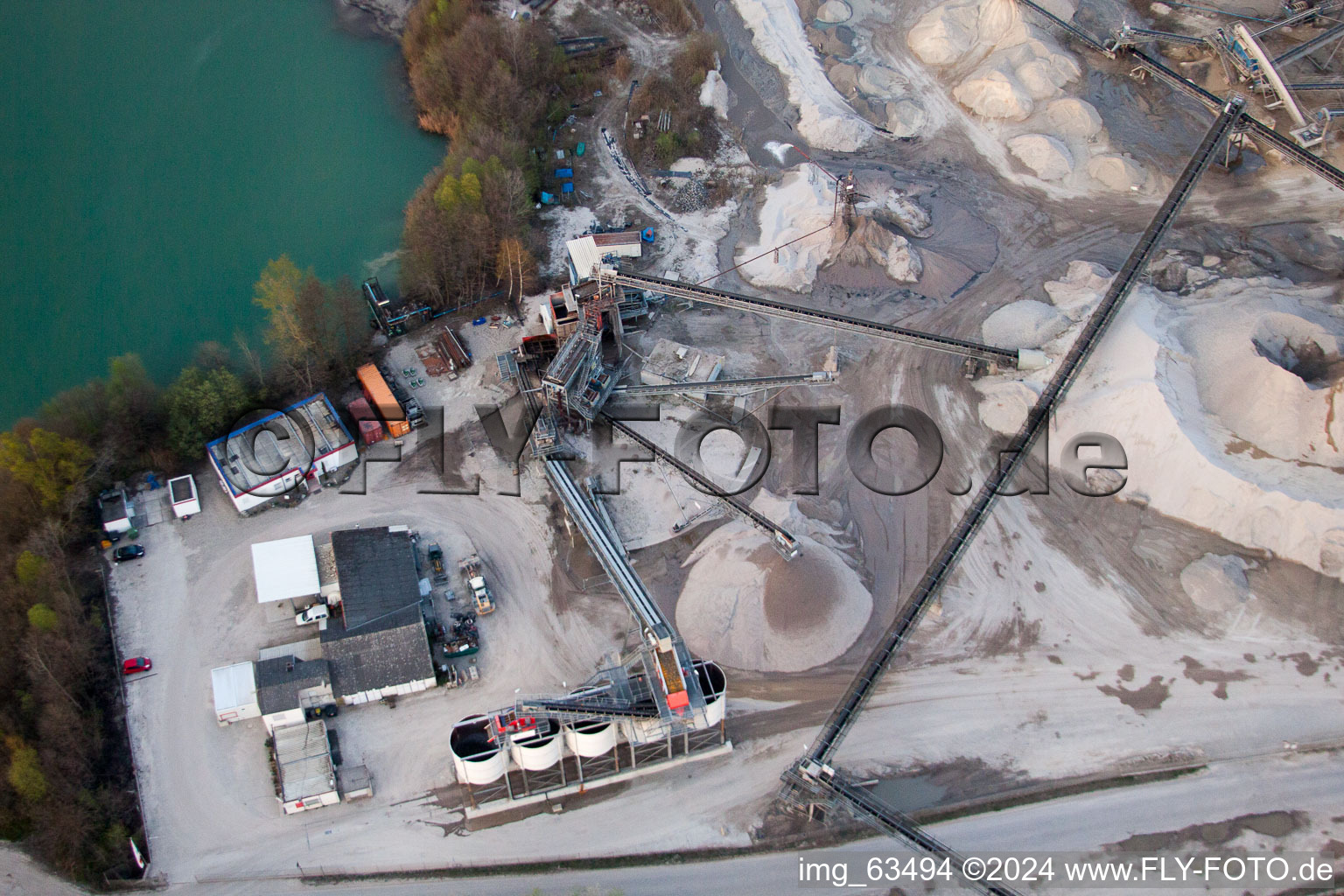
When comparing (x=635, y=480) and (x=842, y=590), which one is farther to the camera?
(x=635, y=480)

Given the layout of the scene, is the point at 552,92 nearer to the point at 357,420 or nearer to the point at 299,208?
the point at 299,208

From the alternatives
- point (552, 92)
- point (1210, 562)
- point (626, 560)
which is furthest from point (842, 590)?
point (552, 92)

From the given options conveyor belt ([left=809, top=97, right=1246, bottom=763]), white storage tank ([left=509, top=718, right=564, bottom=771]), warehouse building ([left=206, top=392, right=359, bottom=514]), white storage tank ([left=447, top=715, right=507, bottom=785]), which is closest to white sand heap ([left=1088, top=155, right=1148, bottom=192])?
conveyor belt ([left=809, top=97, right=1246, bottom=763])

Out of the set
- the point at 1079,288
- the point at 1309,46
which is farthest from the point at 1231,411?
the point at 1309,46

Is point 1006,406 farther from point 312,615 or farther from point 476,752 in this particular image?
point 312,615

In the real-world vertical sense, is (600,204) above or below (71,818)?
above

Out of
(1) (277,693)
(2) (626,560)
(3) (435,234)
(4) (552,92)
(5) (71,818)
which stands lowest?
A: (5) (71,818)

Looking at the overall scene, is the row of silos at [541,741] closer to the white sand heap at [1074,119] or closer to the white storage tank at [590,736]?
the white storage tank at [590,736]
